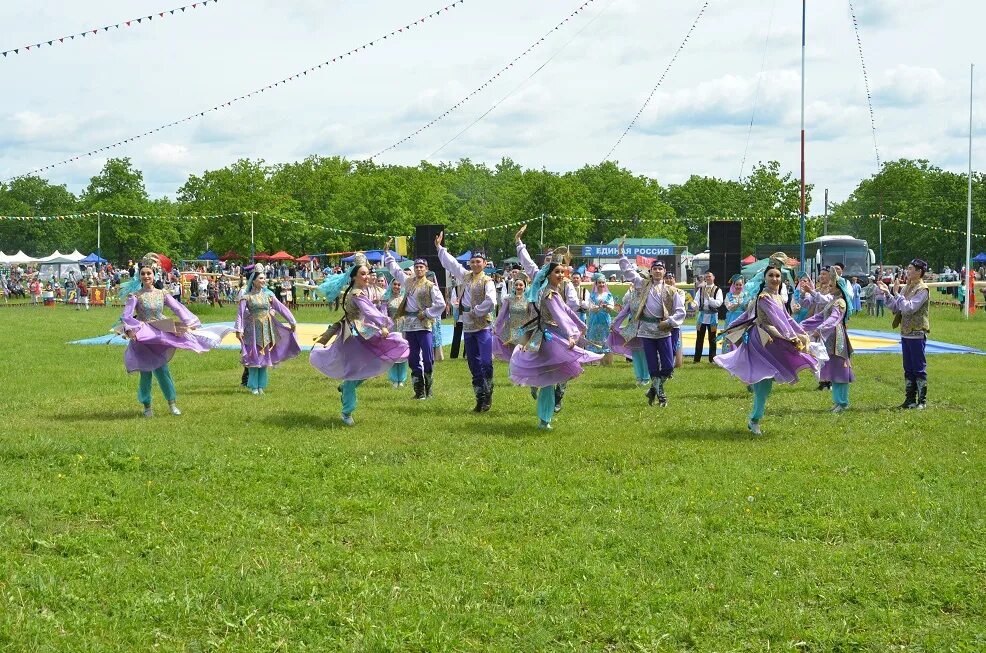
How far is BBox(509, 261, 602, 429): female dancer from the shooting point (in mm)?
12156

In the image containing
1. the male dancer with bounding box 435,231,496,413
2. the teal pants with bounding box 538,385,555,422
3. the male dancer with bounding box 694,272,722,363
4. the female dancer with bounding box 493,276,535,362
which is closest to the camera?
the teal pants with bounding box 538,385,555,422

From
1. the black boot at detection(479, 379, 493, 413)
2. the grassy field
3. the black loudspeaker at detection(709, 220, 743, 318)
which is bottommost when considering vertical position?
the grassy field

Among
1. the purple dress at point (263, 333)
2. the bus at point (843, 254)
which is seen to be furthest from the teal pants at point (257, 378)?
the bus at point (843, 254)

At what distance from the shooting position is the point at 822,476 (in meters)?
9.58

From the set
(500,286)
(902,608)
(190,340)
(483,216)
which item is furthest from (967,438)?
(483,216)

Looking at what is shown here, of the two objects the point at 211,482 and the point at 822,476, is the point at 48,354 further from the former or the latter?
the point at 822,476

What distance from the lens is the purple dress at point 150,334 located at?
1313cm

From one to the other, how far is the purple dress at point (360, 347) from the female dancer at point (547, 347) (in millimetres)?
1555

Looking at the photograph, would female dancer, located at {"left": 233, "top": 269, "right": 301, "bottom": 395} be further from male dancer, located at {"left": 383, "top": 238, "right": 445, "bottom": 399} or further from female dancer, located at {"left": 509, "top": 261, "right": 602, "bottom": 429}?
female dancer, located at {"left": 509, "top": 261, "right": 602, "bottom": 429}

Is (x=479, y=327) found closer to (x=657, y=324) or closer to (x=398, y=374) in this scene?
(x=657, y=324)

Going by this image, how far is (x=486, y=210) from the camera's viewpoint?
91.0m

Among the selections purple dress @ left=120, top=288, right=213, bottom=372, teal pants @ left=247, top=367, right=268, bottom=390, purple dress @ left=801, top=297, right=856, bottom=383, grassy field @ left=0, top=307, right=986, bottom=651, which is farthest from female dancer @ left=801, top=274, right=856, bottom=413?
purple dress @ left=120, top=288, right=213, bottom=372

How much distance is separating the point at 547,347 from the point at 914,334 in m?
5.51

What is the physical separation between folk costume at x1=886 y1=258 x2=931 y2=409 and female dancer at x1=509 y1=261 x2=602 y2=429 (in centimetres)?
484
